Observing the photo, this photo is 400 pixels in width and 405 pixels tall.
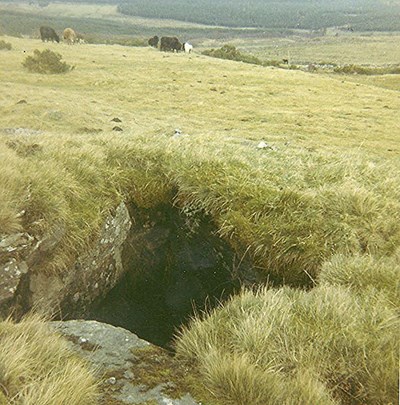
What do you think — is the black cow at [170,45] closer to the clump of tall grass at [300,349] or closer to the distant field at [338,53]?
the distant field at [338,53]

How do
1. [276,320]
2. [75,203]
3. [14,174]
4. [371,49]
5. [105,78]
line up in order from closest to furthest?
[276,320], [14,174], [75,203], [105,78], [371,49]

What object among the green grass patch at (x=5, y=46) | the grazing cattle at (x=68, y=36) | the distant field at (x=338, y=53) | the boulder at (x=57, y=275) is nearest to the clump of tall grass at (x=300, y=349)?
the boulder at (x=57, y=275)

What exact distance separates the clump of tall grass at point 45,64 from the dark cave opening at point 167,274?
1267 inches

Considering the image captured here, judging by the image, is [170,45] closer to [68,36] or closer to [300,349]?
[68,36]

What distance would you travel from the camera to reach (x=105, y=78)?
3691 centimetres

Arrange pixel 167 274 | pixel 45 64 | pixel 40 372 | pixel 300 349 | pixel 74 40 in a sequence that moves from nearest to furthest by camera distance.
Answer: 1. pixel 40 372
2. pixel 300 349
3. pixel 167 274
4. pixel 45 64
5. pixel 74 40

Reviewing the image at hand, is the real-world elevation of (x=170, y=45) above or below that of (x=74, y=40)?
below

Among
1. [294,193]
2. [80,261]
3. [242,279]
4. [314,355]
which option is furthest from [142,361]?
[294,193]

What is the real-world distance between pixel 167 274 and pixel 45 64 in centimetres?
3363

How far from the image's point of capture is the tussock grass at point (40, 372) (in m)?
3.24

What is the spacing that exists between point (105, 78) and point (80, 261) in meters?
32.4

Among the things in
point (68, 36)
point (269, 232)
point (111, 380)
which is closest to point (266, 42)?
point (68, 36)

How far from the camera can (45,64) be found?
37.2 metres

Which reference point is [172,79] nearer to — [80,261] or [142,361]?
[80,261]
